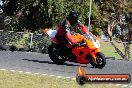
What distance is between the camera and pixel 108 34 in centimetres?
4891

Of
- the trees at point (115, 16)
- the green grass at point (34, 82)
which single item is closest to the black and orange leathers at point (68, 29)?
Result: the green grass at point (34, 82)

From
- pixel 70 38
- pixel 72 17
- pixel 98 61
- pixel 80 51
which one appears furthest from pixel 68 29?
pixel 98 61

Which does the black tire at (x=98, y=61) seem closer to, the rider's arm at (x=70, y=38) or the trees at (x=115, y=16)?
the rider's arm at (x=70, y=38)

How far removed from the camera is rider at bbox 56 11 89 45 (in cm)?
1364

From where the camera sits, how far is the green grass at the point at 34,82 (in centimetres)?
968

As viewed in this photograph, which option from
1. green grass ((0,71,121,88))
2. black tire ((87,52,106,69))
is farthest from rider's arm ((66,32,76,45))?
green grass ((0,71,121,88))

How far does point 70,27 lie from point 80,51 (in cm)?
87

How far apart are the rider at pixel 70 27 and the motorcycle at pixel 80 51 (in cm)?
16

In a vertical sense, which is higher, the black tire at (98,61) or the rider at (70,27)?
the rider at (70,27)

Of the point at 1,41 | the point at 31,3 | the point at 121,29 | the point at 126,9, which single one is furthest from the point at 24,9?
the point at 121,29

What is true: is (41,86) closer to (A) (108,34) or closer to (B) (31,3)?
(B) (31,3)

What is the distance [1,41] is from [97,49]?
1312 centimetres

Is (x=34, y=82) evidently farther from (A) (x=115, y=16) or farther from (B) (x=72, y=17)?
(A) (x=115, y=16)

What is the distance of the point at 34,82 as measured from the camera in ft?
33.6
